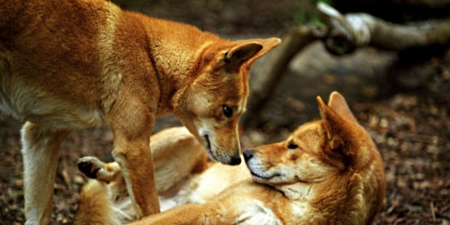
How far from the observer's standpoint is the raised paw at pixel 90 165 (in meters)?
4.57

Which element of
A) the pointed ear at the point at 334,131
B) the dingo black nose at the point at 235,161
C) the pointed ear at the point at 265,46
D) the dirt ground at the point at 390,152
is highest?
the pointed ear at the point at 265,46

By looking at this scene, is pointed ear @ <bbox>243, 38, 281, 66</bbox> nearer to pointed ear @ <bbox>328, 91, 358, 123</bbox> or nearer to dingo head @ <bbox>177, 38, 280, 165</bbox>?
dingo head @ <bbox>177, 38, 280, 165</bbox>

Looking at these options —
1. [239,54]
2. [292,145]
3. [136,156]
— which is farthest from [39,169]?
[292,145]

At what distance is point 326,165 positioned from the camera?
403 cm

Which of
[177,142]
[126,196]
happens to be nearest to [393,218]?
[177,142]

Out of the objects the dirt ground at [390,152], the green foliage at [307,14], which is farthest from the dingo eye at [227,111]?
the green foliage at [307,14]

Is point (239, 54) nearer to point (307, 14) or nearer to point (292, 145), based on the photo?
point (292, 145)

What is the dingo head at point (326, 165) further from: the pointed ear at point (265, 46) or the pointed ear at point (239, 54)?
the pointed ear at point (265, 46)

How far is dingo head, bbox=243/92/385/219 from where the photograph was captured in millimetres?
3943

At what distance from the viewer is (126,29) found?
4.32 m

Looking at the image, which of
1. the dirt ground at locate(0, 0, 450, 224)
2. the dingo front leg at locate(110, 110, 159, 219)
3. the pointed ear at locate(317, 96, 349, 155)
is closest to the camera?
the pointed ear at locate(317, 96, 349, 155)

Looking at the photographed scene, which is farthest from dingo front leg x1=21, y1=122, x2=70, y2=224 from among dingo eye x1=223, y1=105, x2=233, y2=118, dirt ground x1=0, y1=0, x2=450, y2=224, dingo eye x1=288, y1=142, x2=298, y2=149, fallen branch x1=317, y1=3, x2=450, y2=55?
fallen branch x1=317, y1=3, x2=450, y2=55

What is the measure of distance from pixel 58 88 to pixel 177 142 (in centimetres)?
129

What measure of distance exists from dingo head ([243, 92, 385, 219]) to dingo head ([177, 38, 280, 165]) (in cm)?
45
